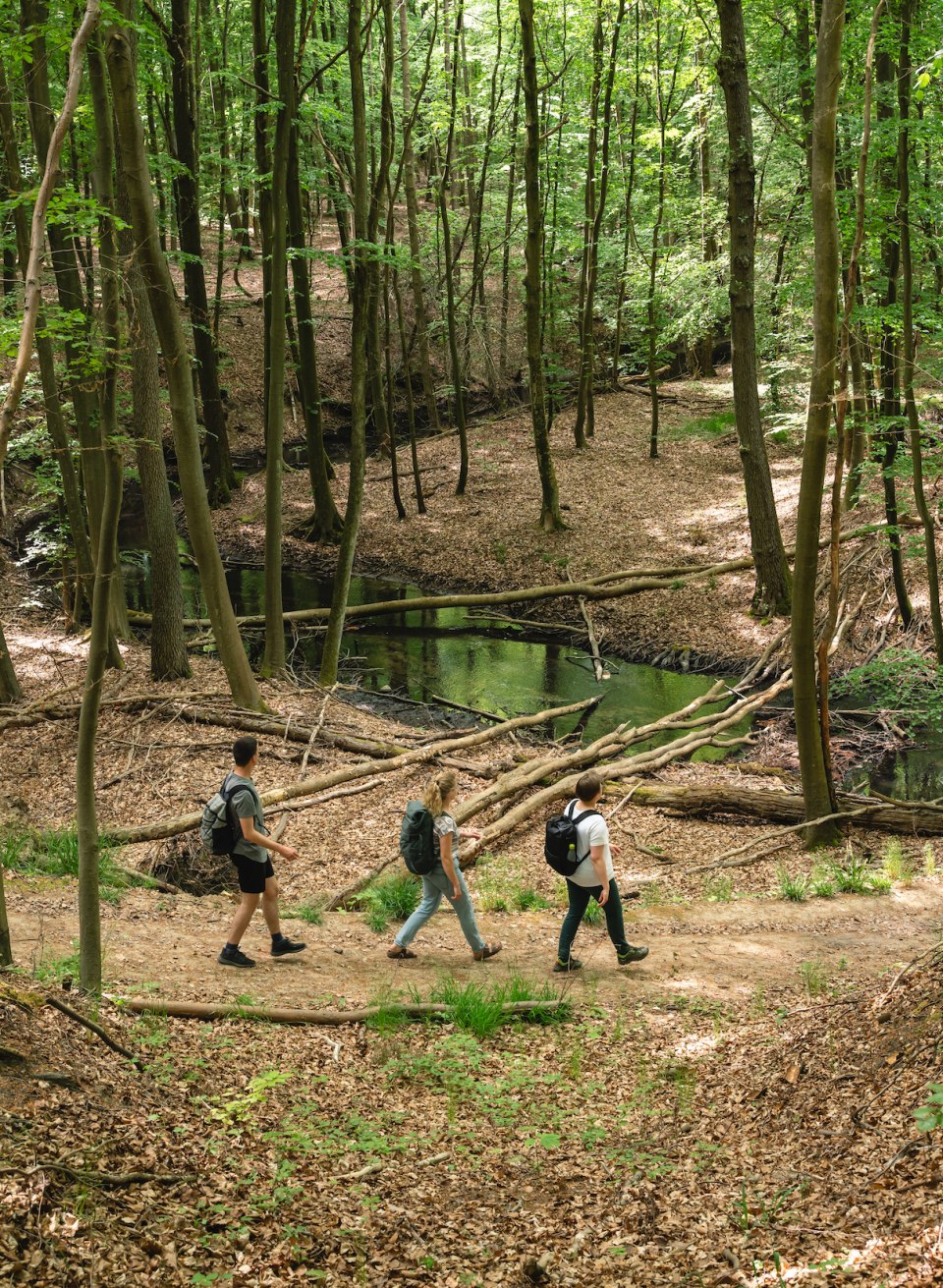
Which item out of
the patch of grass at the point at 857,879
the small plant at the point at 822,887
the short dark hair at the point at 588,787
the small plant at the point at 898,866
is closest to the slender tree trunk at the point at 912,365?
the small plant at the point at 898,866

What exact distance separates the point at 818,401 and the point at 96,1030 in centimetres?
736

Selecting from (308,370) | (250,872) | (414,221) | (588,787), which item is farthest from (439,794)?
(414,221)

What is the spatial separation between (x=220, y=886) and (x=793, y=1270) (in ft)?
23.7

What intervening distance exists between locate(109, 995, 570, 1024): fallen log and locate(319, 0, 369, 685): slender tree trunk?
8.78m

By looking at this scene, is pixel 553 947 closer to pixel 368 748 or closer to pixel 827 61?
pixel 368 748

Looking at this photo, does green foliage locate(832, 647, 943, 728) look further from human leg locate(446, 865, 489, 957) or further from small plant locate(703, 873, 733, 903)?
human leg locate(446, 865, 489, 957)

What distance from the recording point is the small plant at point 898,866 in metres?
9.35

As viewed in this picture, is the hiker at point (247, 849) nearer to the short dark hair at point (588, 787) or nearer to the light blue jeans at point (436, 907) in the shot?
the light blue jeans at point (436, 907)

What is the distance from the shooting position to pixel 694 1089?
5.40 meters

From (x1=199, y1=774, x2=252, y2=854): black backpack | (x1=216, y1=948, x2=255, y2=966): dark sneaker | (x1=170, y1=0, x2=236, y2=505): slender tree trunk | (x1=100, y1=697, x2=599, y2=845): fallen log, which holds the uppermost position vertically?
(x1=170, y1=0, x2=236, y2=505): slender tree trunk

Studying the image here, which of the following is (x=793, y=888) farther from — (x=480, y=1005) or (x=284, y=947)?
(x=284, y=947)

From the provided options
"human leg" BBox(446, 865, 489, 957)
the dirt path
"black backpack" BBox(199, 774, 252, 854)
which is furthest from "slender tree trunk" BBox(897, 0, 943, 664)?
"black backpack" BBox(199, 774, 252, 854)

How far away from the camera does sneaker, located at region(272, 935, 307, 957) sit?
7324 millimetres

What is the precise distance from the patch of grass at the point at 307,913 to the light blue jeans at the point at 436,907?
126cm
